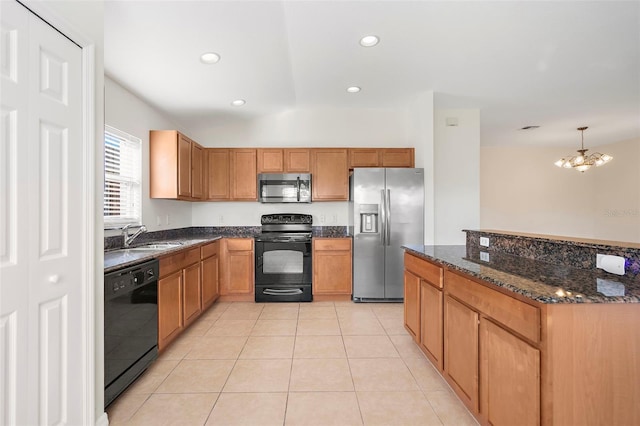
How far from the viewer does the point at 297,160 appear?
14.3ft

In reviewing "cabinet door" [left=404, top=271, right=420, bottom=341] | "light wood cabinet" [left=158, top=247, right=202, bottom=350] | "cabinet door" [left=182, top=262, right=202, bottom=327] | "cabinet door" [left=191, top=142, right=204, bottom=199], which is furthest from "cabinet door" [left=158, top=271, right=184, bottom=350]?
"cabinet door" [left=404, top=271, right=420, bottom=341]

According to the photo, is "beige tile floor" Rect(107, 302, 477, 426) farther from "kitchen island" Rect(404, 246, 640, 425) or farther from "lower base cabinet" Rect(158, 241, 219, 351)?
"kitchen island" Rect(404, 246, 640, 425)

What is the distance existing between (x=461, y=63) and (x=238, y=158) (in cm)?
Result: 304

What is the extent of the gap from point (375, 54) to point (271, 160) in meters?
2.05

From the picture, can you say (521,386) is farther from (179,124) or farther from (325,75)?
(179,124)

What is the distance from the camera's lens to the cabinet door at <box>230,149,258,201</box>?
171 inches

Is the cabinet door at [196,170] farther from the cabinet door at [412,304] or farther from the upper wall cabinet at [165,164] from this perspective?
the cabinet door at [412,304]

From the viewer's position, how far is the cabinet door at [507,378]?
46.4 inches

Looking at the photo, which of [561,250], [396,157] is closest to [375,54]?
[396,157]

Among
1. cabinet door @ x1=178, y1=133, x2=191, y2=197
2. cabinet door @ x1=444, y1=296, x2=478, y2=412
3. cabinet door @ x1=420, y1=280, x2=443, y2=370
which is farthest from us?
cabinet door @ x1=178, y1=133, x2=191, y2=197

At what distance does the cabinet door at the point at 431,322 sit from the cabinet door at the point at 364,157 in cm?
236

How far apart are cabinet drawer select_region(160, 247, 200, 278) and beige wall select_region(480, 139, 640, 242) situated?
5980 millimetres


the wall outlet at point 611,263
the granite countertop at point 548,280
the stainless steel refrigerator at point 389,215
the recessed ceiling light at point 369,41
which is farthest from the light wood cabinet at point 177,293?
the wall outlet at point 611,263

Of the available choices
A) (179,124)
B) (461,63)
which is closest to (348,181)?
(461,63)
